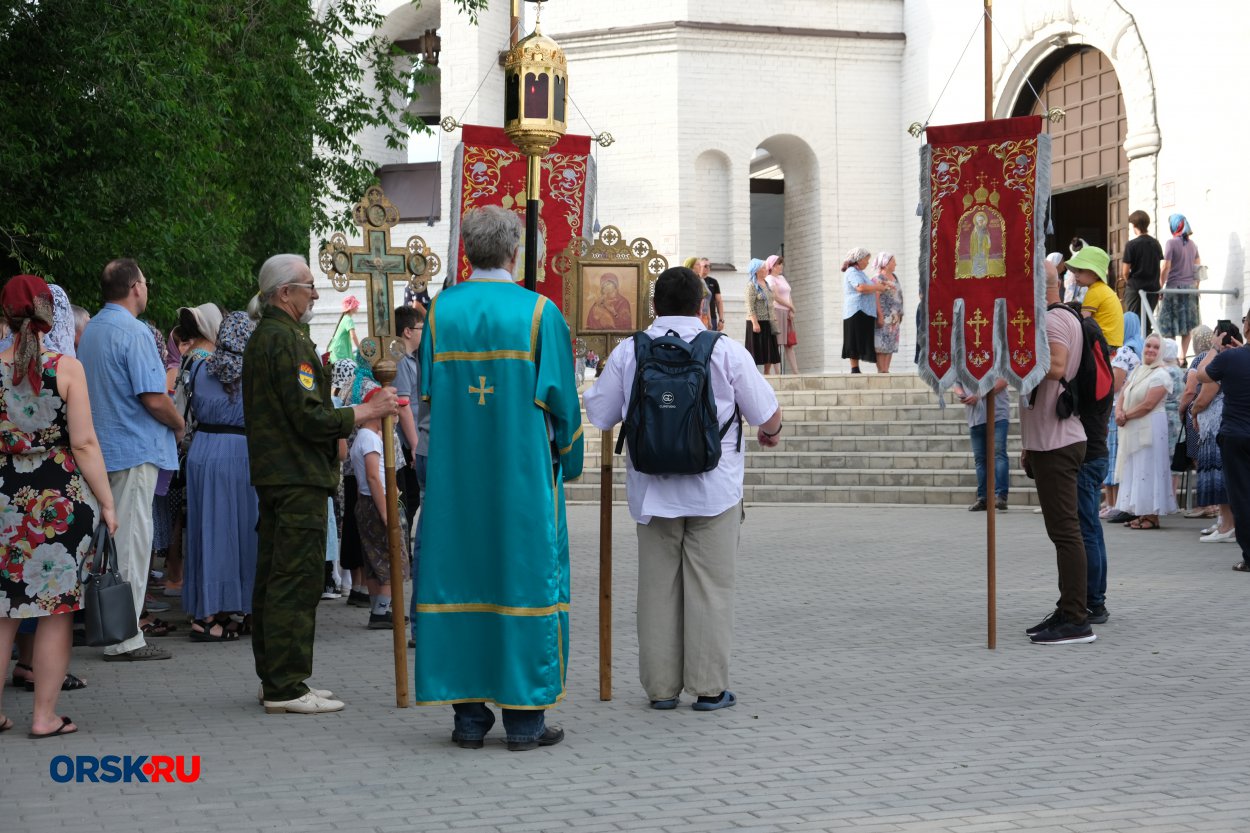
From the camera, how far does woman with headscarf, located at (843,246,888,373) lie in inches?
829

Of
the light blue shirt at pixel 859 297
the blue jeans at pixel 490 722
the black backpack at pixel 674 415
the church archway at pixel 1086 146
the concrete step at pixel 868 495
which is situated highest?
the church archway at pixel 1086 146

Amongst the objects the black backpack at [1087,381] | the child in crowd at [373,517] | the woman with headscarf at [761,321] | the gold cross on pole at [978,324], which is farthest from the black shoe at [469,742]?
the woman with headscarf at [761,321]

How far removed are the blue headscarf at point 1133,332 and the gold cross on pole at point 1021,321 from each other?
366 inches

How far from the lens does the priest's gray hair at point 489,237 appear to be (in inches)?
241

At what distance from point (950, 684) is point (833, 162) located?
71.6 ft

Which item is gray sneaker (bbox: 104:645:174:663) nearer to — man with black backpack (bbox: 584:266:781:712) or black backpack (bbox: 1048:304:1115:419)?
man with black backpack (bbox: 584:266:781:712)

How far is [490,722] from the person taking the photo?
6.15 m

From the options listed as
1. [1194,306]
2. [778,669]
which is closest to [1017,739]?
[778,669]

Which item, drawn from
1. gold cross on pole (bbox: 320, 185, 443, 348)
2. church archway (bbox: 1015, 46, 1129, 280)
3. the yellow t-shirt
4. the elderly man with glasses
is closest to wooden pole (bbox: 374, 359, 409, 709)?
the elderly man with glasses

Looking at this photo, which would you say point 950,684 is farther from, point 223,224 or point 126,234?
point 223,224

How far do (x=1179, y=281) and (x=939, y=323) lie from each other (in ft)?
37.7

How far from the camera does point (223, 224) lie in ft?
50.9

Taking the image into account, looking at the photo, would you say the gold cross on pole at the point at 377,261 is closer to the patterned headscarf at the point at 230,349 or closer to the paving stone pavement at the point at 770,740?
the patterned headscarf at the point at 230,349

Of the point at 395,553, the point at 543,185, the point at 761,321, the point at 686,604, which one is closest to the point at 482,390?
the point at 395,553
